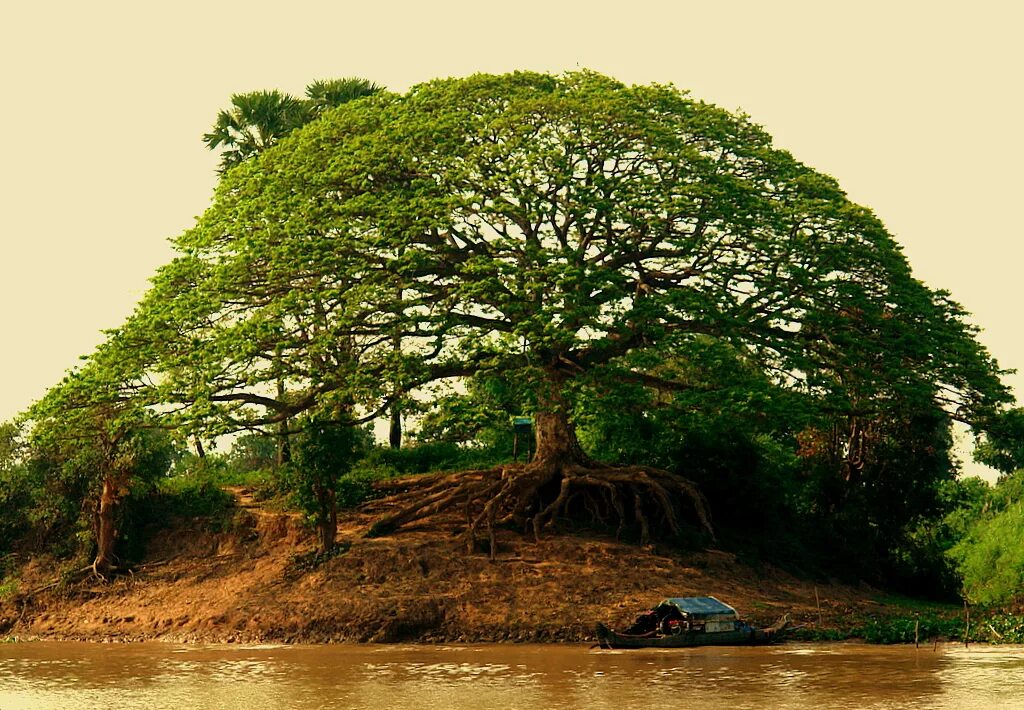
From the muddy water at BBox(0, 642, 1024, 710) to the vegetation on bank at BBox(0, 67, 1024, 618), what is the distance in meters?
6.48

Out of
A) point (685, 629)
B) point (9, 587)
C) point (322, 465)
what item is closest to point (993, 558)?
point (685, 629)

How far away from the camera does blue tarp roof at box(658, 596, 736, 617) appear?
2866 cm

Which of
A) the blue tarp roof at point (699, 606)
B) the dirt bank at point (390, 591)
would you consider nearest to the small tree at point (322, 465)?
the dirt bank at point (390, 591)

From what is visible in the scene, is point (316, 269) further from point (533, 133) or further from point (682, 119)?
point (682, 119)

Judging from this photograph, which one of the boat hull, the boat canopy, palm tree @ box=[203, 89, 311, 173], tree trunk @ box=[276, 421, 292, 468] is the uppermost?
palm tree @ box=[203, 89, 311, 173]

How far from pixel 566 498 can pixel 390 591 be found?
6.16 meters

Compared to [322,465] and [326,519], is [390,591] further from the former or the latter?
[322,465]

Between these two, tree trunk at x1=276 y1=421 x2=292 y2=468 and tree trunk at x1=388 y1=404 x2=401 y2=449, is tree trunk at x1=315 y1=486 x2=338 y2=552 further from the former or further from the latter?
tree trunk at x1=388 y1=404 x2=401 y2=449

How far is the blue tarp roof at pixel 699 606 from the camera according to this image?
28656mm

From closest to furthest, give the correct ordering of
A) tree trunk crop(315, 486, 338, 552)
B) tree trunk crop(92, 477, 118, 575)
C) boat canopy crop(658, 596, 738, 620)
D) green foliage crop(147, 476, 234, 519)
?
boat canopy crop(658, 596, 738, 620)
tree trunk crop(315, 486, 338, 552)
tree trunk crop(92, 477, 118, 575)
green foliage crop(147, 476, 234, 519)

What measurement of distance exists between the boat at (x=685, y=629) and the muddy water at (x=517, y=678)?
0.48 m

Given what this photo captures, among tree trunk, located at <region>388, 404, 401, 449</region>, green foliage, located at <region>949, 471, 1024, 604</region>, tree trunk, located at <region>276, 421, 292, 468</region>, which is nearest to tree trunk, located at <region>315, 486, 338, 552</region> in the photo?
tree trunk, located at <region>276, 421, 292, 468</region>

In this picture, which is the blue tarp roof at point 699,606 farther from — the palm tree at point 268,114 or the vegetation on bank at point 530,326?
the palm tree at point 268,114

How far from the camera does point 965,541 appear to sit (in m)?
46.8
